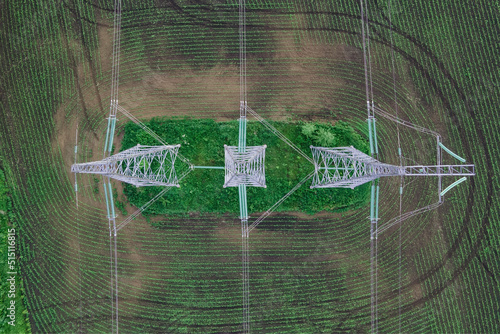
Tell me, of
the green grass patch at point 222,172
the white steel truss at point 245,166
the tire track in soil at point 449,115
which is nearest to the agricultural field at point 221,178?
the tire track in soil at point 449,115

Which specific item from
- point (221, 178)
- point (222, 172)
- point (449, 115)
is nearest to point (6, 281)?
point (221, 178)

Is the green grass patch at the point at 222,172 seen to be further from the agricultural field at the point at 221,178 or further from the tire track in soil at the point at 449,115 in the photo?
the tire track in soil at the point at 449,115

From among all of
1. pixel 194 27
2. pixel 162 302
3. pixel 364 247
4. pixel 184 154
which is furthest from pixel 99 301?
pixel 194 27

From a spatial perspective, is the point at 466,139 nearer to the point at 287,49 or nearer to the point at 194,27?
the point at 287,49

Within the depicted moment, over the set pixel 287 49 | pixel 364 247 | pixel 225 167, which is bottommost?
pixel 364 247

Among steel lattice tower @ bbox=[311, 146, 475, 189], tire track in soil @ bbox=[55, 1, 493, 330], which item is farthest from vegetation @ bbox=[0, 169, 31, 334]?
steel lattice tower @ bbox=[311, 146, 475, 189]

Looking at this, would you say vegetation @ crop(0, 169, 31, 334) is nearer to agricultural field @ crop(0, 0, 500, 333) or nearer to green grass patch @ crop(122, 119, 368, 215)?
Result: agricultural field @ crop(0, 0, 500, 333)

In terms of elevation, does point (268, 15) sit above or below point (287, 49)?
above
